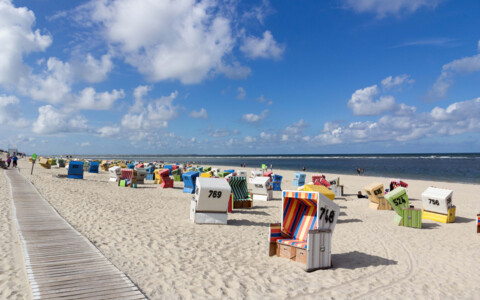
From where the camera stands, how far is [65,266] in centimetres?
581

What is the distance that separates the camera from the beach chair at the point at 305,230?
6.63 m

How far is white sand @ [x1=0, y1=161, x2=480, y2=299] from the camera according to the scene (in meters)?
5.61

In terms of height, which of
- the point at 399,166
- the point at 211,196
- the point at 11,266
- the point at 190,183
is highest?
the point at 399,166

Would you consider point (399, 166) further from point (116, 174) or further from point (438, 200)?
point (116, 174)

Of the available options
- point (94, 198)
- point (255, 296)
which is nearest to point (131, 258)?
point (255, 296)

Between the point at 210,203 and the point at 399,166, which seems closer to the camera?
the point at 210,203

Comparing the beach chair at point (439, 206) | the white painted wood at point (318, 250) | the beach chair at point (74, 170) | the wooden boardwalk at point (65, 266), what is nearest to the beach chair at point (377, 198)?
the beach chair at point (439, 206)

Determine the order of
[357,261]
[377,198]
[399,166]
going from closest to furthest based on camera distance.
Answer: [357,261] → [377,198] → [399,166]

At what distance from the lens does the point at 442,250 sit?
348 inches

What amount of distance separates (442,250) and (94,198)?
13.7m

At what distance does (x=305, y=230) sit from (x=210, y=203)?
3.93 metres

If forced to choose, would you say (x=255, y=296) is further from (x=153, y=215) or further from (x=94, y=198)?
(x=94, y=198)

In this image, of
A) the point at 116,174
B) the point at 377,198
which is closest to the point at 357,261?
the point at 377,198

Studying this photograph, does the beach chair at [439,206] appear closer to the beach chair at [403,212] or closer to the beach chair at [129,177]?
the beach chair at [403,212]
